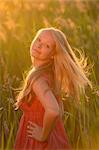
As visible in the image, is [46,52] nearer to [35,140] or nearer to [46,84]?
[46,84]

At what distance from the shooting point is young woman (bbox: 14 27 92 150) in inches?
98.7

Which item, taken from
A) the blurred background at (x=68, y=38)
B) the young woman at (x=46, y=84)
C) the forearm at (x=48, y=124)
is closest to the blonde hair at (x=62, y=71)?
the young woman at (x=46, y=84)

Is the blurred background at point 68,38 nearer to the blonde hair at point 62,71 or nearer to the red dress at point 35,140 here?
the red dress at point 35,140

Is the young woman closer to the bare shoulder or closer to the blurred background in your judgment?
the bare shoulder

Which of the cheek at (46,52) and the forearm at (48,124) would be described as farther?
the cheek at (46,52)

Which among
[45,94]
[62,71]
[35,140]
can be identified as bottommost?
[35,140]

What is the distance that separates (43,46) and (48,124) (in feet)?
1.02

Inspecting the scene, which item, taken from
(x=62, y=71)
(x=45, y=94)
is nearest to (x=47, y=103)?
(x=45, y=94)

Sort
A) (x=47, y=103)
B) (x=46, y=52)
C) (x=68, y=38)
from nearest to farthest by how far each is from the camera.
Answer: (x=47, y=103) < (x=46, y=52) < (x=68, y=38)

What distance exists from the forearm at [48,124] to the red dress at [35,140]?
4 cm

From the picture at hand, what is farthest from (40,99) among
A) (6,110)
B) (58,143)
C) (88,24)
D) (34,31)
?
(88,24)

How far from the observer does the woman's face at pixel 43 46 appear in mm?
2525

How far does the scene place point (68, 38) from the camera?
361 cm

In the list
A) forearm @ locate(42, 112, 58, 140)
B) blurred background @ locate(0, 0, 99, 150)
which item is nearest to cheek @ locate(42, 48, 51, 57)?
forearm @ locate(42, 112, 58, 140)
